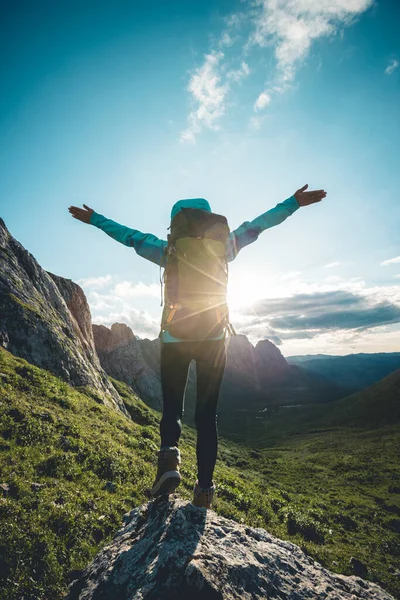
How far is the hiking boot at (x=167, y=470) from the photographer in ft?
13.5

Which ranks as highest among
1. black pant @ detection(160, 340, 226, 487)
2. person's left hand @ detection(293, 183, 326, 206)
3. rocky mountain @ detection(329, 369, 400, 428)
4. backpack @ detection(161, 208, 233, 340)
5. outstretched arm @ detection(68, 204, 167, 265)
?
person's left hand @ detection(293, 183, 326, 206)

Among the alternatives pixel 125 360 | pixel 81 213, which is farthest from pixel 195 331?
pixel 125 360

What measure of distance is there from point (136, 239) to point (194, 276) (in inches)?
52.1

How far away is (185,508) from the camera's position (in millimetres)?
4000

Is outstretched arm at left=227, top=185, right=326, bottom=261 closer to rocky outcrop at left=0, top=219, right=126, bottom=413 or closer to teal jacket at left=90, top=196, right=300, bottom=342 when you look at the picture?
teal jacket at left=90, top=196, right=300, bottom=342

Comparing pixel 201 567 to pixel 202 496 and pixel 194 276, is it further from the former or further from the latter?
pixel 194 276

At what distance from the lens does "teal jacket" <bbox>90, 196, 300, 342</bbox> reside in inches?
181

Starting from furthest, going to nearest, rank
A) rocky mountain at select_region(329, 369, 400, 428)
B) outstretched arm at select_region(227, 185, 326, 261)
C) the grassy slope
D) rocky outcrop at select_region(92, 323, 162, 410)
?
rocky mountain at select_region(329, 369, 400, 428), rocky outcrop at select_region(92, 323, 162, 410), outstretched arm at select_region(227, 185, 326, 261), the grassy slope

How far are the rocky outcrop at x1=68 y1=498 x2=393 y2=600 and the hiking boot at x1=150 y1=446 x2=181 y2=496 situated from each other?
0.80ft

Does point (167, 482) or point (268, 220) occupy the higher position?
point (268, 220)

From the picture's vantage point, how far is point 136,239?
471cm

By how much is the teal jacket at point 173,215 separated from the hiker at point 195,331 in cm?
26

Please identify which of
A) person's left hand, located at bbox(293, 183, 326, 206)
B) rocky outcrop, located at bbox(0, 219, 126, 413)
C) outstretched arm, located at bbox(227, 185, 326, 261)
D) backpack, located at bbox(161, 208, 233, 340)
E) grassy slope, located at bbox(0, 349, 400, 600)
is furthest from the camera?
rocky outcrop, located at bbox(0, 219, 126, 413)

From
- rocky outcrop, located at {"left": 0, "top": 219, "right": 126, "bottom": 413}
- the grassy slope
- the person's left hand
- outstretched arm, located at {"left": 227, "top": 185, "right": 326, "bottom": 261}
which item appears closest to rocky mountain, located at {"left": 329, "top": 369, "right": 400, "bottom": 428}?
the grassy slope
